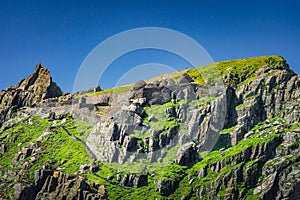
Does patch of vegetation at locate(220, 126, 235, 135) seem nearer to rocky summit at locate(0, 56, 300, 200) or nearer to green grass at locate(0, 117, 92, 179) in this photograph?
rocky summit at locate(0, 56, 300, 200)

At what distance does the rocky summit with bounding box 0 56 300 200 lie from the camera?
143 m

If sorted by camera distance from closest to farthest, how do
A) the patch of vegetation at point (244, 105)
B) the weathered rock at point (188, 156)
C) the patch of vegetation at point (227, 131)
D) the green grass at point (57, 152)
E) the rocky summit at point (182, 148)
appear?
the rocky summit at point (182, 148), the weathered rock at point (188, 156), the patch of vegetation at point (227, 131), the green grass at point (57, 152), the patch of vegetation at point (244, 105)

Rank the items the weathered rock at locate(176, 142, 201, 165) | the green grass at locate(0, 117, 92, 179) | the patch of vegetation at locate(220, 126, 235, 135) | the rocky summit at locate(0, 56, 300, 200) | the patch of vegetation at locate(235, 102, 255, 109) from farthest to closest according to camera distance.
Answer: the patch of vegetation at locate(235, 102, 255, 109)
the green grass at locate(0, 117, 92, 179)
the patch of vegetation at locate(220, 126, 235, 135)
the weathered rock at locate(176, 142, 201, 165)
the rocky summit at locate(0, 56, 300, 200)

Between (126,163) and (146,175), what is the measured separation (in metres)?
11.9

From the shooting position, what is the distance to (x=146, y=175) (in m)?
153

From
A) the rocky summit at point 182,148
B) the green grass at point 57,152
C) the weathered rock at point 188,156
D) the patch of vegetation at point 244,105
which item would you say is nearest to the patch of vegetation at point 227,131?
the rocky summit at point 182,148

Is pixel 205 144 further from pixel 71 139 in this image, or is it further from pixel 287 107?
pixel 71 139

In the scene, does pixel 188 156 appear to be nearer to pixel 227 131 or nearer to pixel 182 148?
pixel 182 148

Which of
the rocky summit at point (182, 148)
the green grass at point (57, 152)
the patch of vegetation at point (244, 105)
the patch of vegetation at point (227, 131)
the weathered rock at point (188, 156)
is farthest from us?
the patch of vegetation at point (244, 105)

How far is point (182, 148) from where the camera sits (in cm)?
16050

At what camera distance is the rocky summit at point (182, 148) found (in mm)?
143375

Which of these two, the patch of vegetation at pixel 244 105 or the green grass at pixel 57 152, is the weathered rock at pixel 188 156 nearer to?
the patch of vegetation at pixel 244 105

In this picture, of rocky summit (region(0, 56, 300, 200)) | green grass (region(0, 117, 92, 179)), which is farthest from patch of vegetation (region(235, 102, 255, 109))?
green grass (region(0, 117, 92, 179))

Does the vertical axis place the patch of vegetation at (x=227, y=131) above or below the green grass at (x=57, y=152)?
above
